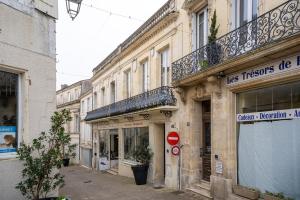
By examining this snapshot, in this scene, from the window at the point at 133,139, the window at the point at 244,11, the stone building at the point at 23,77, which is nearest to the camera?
the stone building at the point at 23,77

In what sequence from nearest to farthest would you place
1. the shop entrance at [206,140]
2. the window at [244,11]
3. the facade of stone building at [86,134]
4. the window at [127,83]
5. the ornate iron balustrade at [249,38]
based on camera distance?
the ornate iron balustrade at [249,38], the window at [244,11], the shop entrance at [206,140], the window at [127,83], the facade of stone building at [86,134]

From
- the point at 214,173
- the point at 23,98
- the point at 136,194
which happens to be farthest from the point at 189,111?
the point at 23,98

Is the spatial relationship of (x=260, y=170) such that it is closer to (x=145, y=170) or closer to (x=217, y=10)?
(x=217, y=10)

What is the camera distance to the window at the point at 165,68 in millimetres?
14117

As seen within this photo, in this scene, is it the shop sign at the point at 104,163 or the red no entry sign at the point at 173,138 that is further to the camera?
the shop sign at the point at 104,163

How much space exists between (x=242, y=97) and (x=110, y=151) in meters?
14.5

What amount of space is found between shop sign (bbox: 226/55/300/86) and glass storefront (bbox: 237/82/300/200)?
0.41 metres

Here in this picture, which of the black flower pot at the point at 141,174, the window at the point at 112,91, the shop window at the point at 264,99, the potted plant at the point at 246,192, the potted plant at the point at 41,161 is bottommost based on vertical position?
the black flower pot at the point at 141,174

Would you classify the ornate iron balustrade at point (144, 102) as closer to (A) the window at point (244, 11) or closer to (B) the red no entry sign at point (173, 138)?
(B) the red no entry sign at point (173, 138)

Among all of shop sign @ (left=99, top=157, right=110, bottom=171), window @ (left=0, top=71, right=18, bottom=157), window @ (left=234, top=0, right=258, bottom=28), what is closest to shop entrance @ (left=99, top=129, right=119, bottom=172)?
shop sign @ (left=99, top=157, right=110, bottom=171)

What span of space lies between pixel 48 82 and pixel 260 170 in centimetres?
551

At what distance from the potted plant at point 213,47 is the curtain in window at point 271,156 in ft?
6.77

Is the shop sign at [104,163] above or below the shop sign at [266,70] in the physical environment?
below

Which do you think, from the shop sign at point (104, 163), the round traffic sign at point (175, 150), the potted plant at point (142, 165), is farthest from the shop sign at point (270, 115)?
the shop sign at point (104, 163)
